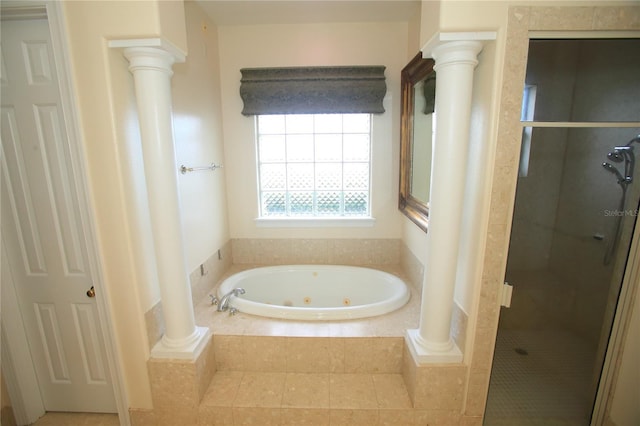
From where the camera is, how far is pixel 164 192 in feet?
4.67

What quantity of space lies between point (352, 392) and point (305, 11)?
2.68 metres

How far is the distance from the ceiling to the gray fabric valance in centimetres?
37

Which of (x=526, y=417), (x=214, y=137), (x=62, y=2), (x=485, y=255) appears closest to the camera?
(x=62, y=2)

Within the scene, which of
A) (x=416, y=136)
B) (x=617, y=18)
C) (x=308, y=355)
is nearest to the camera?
(x=617, y=18)

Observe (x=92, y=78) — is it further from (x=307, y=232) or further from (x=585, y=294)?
(x=585, y=294)

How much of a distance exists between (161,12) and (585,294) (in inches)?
93.9

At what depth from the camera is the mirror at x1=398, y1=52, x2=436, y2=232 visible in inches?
81.9

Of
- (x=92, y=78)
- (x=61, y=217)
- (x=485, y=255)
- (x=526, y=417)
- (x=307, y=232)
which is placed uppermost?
(x=92, y=78)

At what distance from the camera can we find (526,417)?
1.57 m

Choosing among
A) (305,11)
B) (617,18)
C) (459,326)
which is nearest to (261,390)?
(459,326)

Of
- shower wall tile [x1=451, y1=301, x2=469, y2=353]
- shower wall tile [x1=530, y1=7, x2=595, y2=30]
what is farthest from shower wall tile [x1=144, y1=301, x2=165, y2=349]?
shower wall tile [x1=530, y1=7, x2=595, y2=30]

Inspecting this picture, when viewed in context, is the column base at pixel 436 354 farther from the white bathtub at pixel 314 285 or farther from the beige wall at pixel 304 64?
the beige wall at pixel 304 64

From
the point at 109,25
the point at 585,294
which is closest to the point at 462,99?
the point at 585,294

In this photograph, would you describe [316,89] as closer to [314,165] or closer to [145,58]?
[314,165]
